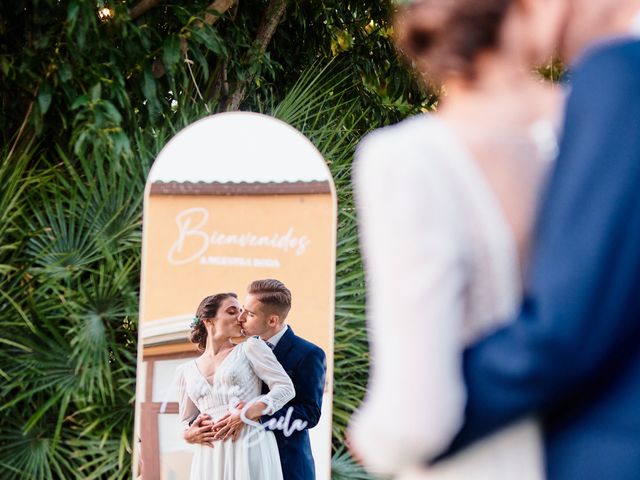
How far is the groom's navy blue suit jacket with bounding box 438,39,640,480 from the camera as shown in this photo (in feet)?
3.22

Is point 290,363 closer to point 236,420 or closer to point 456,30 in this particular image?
point 236,420

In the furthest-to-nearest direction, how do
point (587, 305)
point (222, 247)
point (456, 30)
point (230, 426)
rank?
point (222, 247), point (230, 426), point (456, 30), point (587, 305)

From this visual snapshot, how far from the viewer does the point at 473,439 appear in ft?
3.50

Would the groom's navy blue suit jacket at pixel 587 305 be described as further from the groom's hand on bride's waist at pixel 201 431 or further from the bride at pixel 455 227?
the groom's hand on bride's waist at pixel 201 431

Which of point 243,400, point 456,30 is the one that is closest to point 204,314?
point 243,400

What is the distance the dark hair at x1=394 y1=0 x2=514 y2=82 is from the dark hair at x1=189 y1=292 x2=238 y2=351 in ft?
8.01

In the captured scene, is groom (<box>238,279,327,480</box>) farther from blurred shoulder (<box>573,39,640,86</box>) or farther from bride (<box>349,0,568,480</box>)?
blurred shoulder (<box>573,39,640,86</box>)

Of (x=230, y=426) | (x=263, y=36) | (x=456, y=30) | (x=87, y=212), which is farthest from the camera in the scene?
(x=263, y=36)

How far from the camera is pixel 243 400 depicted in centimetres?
340

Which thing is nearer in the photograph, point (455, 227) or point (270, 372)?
point (455, 227)

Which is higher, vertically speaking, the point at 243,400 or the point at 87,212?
the point at 87,212

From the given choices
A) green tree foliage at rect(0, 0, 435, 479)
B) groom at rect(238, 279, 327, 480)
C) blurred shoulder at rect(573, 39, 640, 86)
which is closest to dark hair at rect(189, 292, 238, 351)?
groom at rect(238, 279, 327, 480)

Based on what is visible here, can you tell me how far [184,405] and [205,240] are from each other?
26.0 inches

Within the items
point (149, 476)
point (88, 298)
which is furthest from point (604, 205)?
point (88, 298)
